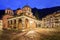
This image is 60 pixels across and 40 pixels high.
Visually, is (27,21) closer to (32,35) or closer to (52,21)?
(32,35)

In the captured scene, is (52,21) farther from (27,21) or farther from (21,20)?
(21,20)

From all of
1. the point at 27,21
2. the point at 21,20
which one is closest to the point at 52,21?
the point at 27,21

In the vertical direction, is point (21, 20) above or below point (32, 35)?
above

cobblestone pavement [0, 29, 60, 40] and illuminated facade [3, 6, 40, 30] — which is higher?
illuminated facade [3, 6, 40, 30]

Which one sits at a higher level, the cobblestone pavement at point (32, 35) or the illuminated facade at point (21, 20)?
the illuminated facade at point (21, 20)

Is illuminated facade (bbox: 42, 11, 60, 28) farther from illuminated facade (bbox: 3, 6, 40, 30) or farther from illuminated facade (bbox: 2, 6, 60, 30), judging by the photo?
illuminated facade (bbox: 3, 6, 40, 30)

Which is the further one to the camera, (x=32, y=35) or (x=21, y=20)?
(x=32, y=35)

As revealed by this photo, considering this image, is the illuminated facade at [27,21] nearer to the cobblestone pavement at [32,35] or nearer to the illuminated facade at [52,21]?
the illuminated facade at [52,21]

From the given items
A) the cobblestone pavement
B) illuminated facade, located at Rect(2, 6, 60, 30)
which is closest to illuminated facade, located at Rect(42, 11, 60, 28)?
illuminated facade, located at Rect(2, 6, 60, 30)

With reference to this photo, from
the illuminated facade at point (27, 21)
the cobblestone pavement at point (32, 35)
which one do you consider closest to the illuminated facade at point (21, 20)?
the illuminated facade at point (27, 21)

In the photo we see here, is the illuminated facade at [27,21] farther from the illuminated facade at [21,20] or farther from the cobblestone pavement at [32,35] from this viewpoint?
the cobblestone pavement at [32,35]

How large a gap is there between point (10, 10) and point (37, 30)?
0.64 m

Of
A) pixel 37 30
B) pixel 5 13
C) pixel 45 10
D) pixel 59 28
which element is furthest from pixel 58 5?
pixel 5 13

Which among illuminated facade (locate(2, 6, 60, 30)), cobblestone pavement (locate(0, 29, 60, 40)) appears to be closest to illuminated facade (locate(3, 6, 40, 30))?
illuminated facade (locate(2, 6, 60, 30))
